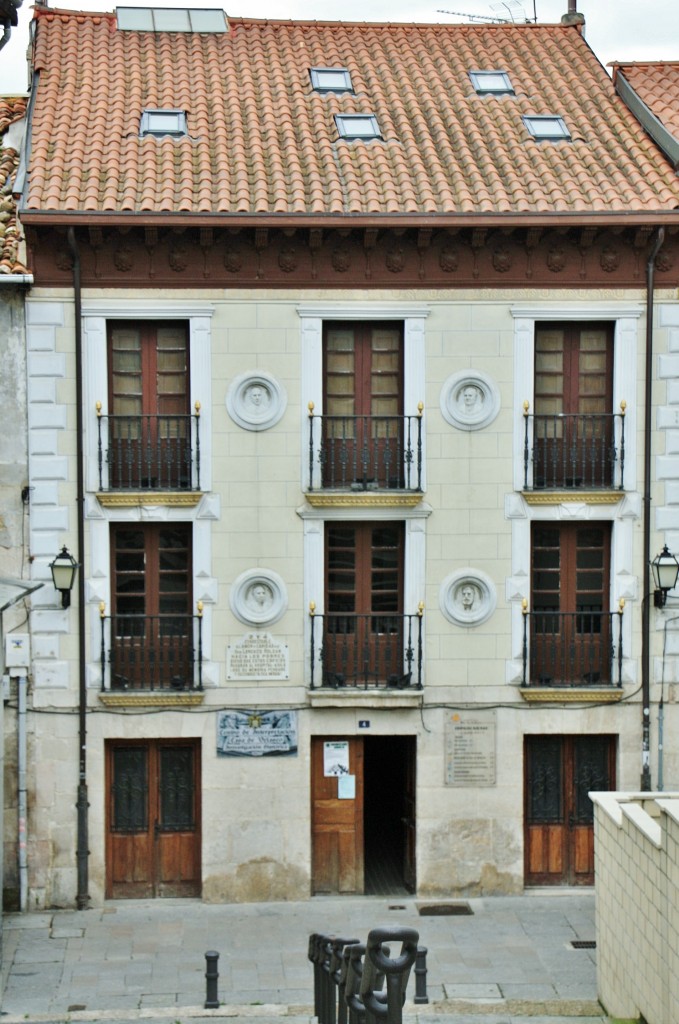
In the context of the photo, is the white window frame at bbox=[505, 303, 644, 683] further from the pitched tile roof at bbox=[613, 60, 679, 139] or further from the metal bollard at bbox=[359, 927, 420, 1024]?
the metal bollard at bbox=[359, 927, 420, 1024]

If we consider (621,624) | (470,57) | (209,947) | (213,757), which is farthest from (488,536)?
(470,57)

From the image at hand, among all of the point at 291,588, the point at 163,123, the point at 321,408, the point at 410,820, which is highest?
the point at 163,123

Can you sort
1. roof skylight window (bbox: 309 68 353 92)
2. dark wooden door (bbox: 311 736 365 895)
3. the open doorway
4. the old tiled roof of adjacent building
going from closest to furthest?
1. the old tiled roof of adjacent building
2. dark wooden door (bbox: 311 736 365 895)
3. the open doorway
4. roof skylight window (bbox: 309 68 353 92)

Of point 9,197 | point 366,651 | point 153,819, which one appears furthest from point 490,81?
point 153,819

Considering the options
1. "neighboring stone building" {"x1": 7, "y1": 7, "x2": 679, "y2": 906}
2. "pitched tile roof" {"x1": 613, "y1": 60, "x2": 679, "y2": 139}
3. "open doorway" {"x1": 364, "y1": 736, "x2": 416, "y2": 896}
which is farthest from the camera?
"pitched tile roof" {"x1": 613, "y1": 60, "x2": 679, "y2": 139}

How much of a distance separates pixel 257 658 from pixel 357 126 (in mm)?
7947

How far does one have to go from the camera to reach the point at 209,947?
18.6 meters

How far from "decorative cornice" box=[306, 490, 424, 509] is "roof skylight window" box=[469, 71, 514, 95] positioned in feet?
22.8

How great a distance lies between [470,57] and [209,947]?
1421 centimetres

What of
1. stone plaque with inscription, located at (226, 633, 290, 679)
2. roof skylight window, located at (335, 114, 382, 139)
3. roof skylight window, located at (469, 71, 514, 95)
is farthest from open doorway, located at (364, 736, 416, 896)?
roof skylight window, located at (469, 71, 514, 95)

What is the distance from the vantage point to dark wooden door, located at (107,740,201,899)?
67.1ft

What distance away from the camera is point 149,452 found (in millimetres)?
20156

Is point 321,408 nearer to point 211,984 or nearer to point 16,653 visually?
point 16,653

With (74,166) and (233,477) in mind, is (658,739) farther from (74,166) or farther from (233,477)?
(74,166)
